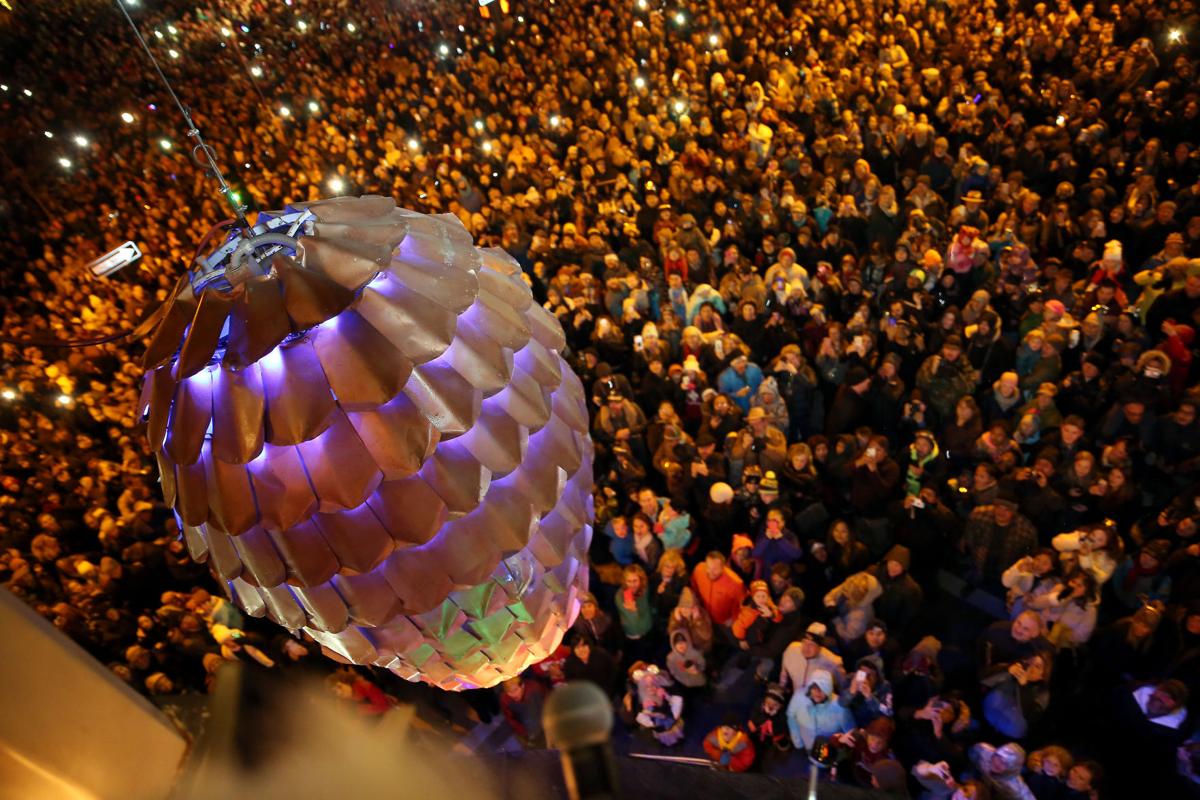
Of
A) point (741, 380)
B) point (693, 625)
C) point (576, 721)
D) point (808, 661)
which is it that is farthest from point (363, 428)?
point (741, 380)

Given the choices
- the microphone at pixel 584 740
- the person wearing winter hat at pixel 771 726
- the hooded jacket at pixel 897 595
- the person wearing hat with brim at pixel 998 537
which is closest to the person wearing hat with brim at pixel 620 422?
the hooded jacket at pixel 897 595

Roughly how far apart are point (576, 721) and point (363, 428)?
155cm

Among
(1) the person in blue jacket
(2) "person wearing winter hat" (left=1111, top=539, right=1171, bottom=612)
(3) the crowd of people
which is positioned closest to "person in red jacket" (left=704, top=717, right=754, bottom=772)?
(3) the crowd of people

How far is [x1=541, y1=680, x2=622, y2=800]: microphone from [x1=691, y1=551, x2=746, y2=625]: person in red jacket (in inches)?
193

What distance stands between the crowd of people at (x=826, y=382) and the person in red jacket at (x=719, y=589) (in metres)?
0.03

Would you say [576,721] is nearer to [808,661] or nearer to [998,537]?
[808,661]

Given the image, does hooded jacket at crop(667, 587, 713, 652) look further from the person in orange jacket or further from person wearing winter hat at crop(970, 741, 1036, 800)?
person wearing winter hat at crop(970, 741, 1036, 800)

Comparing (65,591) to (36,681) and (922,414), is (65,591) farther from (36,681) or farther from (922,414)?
(922,414)

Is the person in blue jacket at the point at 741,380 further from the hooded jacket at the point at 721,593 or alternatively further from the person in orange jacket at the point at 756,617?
the person in orange jacket at the point at 756,617

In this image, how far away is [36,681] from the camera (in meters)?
2.10

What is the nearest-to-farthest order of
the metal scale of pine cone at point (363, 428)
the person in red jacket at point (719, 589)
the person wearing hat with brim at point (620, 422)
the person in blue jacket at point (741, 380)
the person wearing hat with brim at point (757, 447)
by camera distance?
1. the metal scale of pine cone at point (363, 428)
2. the person in red jacket at point (719, 589)
3. the person wearing hat with brim at point (757, 447)
4. the person wearing hat with brim at point (620, 422)
5. the person in blue jacket at point (741, 380)

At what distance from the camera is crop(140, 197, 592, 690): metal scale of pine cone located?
2.15 m

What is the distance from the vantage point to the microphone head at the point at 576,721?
82cm

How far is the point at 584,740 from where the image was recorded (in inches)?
32.4
